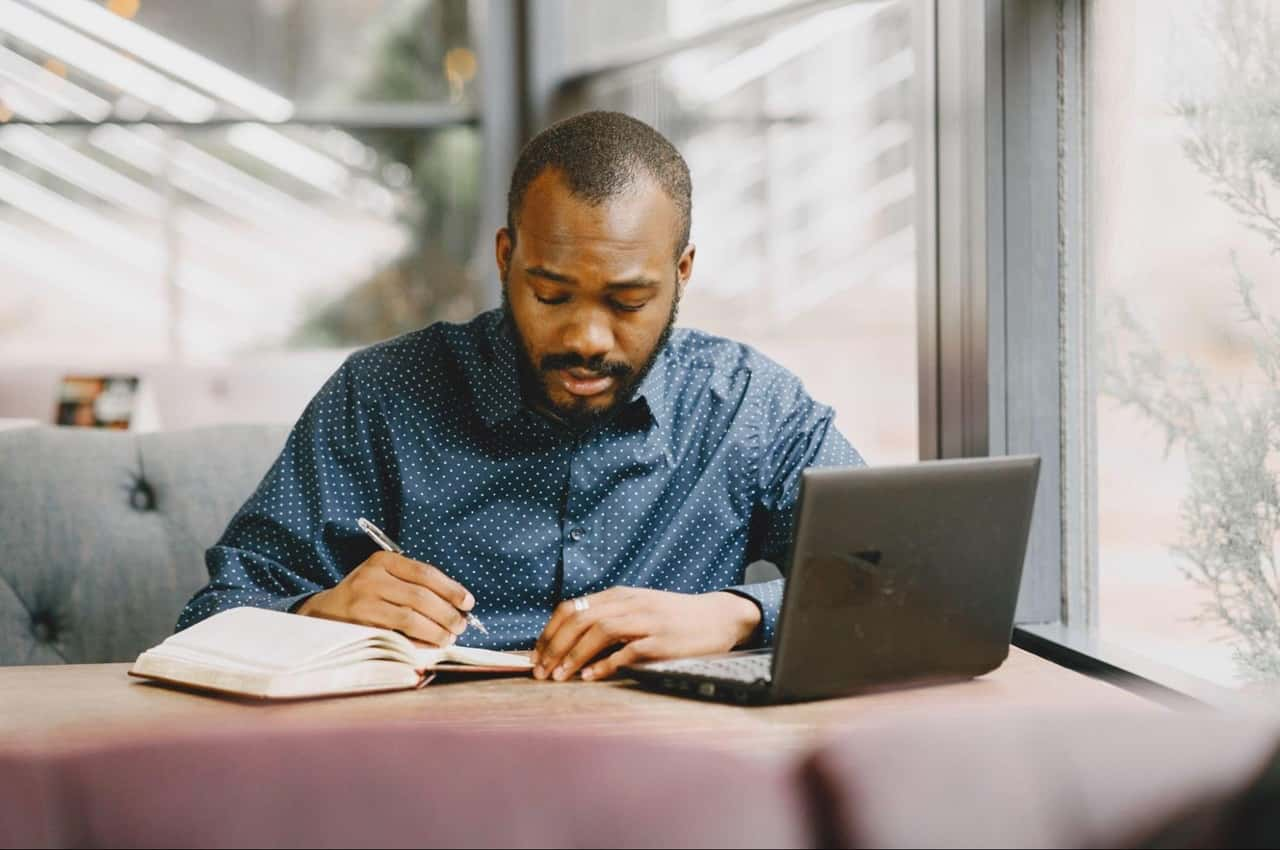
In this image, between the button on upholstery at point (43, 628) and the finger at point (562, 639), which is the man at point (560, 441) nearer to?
the finger at point (562, 639)

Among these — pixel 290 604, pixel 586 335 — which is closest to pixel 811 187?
pixel 586 335

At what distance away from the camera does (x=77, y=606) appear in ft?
5.98

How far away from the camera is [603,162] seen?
1541 mm

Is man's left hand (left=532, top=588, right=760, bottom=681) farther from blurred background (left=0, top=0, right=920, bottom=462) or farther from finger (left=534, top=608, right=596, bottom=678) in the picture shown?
blurred background (left=0, top=0, right=920, bottom=462)

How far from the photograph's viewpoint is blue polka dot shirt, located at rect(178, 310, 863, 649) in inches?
61.8

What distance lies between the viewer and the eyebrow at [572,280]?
4.86ft

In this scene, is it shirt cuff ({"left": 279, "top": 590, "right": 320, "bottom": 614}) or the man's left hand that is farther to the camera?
shirt cuff ({"left": 279, "top": 590, "right": 320, "bottom": 614})

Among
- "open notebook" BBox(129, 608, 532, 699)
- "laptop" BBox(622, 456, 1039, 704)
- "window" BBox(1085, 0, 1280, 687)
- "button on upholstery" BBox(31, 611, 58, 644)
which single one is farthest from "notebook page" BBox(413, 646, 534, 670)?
"button on upholstery" BBox(31, 611, 58, 644)

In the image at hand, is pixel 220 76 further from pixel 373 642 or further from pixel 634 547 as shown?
pixel 373 642

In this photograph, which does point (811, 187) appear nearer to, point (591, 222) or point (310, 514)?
point (591, 222)

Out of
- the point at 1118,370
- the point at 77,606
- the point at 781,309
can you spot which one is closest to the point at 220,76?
the point at 781,309

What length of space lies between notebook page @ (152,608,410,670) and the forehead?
489 mm

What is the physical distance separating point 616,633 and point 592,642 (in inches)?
0.9

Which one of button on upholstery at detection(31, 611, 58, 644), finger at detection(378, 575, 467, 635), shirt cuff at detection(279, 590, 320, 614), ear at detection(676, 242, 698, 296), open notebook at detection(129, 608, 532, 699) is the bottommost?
button on upholstery at detection(31, 611, 58, 644)
